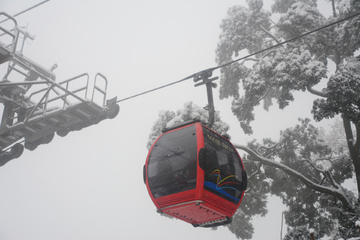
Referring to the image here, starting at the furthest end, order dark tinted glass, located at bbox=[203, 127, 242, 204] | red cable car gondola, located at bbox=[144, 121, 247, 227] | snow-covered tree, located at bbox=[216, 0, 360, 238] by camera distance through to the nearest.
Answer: snow-covered tree, located at bbox=[216, 0, 360, 238], dark tinted glass, located at bbox=[203, 127, 242, 204], red cable car gondola, located at bbox=[144, 121, 247, 227]

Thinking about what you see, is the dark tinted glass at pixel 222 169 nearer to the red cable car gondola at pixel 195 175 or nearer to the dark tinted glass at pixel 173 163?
the red cable car gondola at pixel 195 175

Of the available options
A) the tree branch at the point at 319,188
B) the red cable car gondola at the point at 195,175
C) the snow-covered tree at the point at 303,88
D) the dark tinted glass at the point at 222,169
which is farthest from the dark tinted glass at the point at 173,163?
the tree branch at the point at 319,188

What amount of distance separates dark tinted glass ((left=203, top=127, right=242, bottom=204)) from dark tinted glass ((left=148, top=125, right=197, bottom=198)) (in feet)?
0.77

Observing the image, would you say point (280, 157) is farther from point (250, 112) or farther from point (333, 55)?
point (333, 55)

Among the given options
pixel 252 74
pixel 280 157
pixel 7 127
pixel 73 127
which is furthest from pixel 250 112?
pixel 7 127

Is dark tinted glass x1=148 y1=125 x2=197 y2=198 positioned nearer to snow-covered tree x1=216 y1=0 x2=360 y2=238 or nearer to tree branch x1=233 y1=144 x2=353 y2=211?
snow-covered tree x1=216 y1=0 x2=360 y2=238

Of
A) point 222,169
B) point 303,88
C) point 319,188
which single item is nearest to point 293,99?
point 303,88

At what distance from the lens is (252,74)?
1553 centimetres

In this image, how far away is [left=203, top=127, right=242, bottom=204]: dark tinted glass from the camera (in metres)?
4.64

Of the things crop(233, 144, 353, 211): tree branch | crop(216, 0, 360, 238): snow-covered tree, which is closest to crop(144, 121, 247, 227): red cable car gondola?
crop(216, 0, 360, 238): snow-covered tree

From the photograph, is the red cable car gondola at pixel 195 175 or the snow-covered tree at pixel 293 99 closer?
the red cable car gondola at pixel 195 175

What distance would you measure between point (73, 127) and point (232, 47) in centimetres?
1092

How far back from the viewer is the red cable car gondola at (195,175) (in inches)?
178

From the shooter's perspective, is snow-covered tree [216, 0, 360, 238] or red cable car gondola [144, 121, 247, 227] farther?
snow-covered tree [216, 0, 360, 238]
